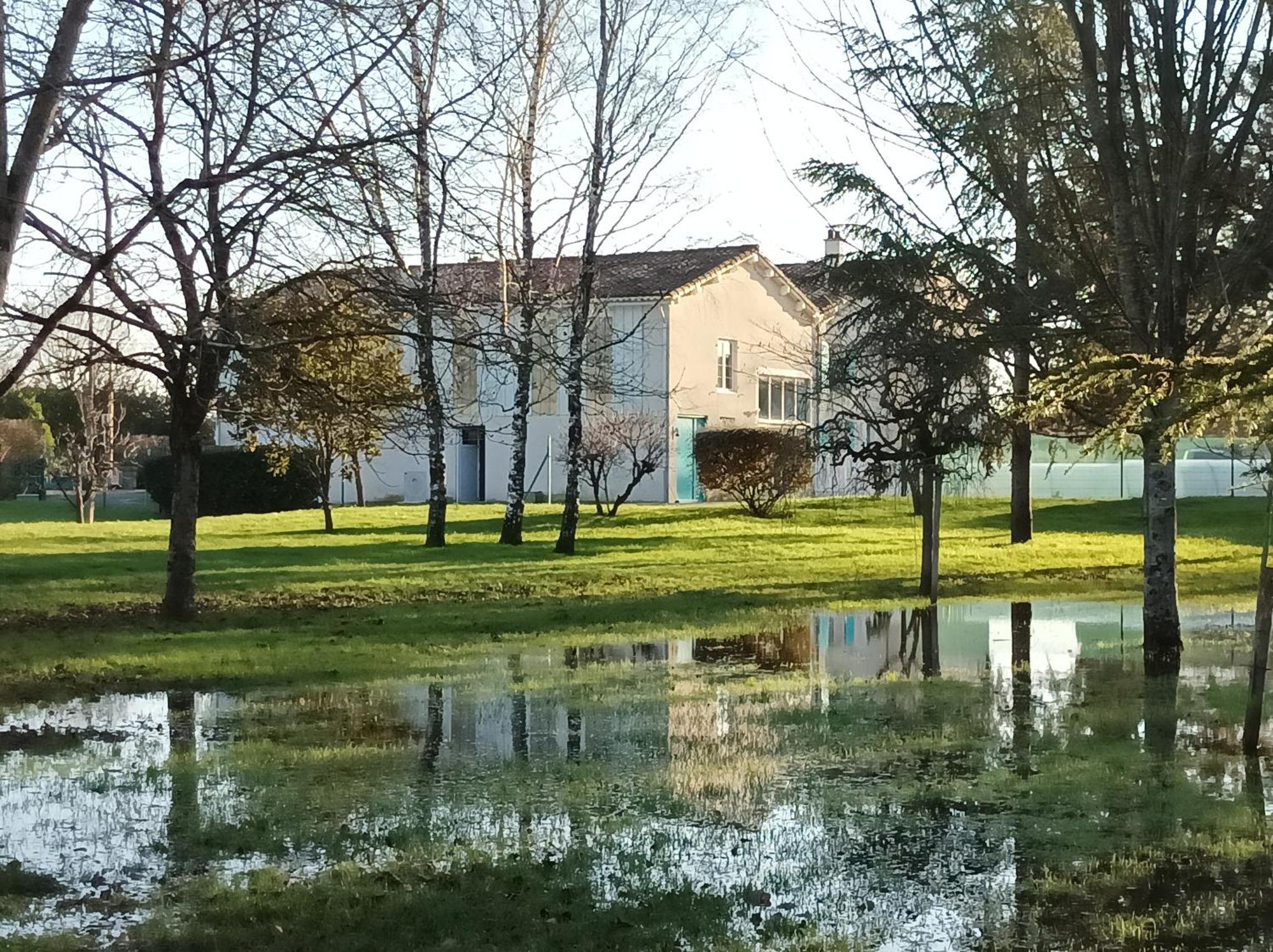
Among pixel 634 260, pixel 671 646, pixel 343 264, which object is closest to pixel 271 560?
pixel 671 646

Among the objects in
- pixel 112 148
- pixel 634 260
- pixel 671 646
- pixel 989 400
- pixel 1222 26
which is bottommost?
pixel 671 646

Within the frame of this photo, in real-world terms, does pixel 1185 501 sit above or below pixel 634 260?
below

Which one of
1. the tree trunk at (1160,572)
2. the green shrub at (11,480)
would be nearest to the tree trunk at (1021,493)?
the tree trunk at (1160,572)

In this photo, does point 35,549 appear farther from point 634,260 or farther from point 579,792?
point 634,260

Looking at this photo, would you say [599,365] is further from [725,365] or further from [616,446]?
[725,365]

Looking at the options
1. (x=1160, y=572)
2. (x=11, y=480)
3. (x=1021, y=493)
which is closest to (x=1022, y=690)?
(x=1160, y=572)

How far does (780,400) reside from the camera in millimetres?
45312

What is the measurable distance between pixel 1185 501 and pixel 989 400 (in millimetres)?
26813

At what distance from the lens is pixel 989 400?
13695 mm

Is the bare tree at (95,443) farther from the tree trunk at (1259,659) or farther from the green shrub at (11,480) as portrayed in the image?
the tree trunk at (1259,659)

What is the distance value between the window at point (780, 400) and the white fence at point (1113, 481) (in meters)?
5.80

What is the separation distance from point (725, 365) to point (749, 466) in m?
9.15

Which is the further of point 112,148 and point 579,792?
point 112,148

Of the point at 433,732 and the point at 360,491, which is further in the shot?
the point at 360,491
